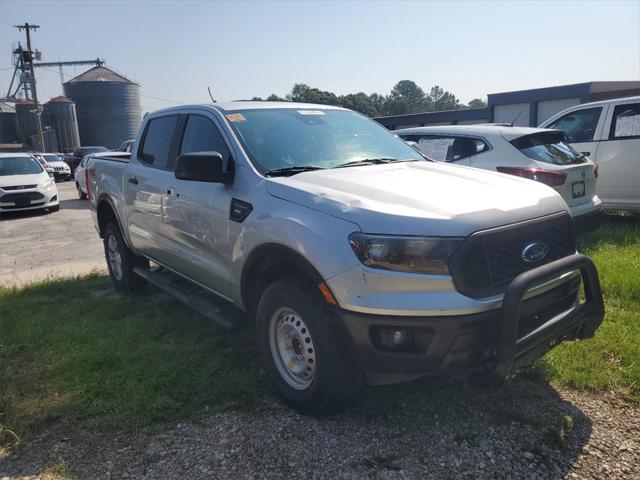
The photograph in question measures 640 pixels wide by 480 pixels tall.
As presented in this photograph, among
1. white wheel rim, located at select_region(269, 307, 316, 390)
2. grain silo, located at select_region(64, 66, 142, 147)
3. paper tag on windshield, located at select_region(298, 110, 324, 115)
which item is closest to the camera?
white wheel rim, located at select_region(269, 307, 316, 390)

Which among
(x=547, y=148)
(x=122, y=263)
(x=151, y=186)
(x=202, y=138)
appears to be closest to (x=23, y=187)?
(x=122, y=263)

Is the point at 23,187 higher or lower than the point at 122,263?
higher

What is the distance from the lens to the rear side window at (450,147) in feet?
22.5

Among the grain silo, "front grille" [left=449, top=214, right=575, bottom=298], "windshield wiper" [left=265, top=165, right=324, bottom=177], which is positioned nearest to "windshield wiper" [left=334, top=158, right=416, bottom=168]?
"windshield wiper" [left=265, top=165, right=324, bottom=177]

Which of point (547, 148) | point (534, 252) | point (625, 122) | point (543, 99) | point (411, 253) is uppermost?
point (543, 99)

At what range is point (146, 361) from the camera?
4.12m

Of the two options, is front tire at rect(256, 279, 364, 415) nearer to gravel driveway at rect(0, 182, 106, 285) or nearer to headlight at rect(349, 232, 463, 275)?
headlight at rect(349, 232, 463, 275)

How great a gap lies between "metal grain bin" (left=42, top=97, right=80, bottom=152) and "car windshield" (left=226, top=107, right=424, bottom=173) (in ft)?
186

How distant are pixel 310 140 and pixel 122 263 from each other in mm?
3000

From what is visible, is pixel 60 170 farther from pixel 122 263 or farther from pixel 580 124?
pixel 580 124

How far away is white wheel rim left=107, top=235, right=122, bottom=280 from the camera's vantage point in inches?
237

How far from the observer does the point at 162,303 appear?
5.63 metres

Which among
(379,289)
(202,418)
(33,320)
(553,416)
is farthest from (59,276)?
(553,416)

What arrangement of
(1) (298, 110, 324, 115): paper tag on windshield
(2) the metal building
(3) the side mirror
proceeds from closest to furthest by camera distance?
(3) the side mirror < (1) (298, 110, 324, 115): paper tag on windshield < (2) the metal building
